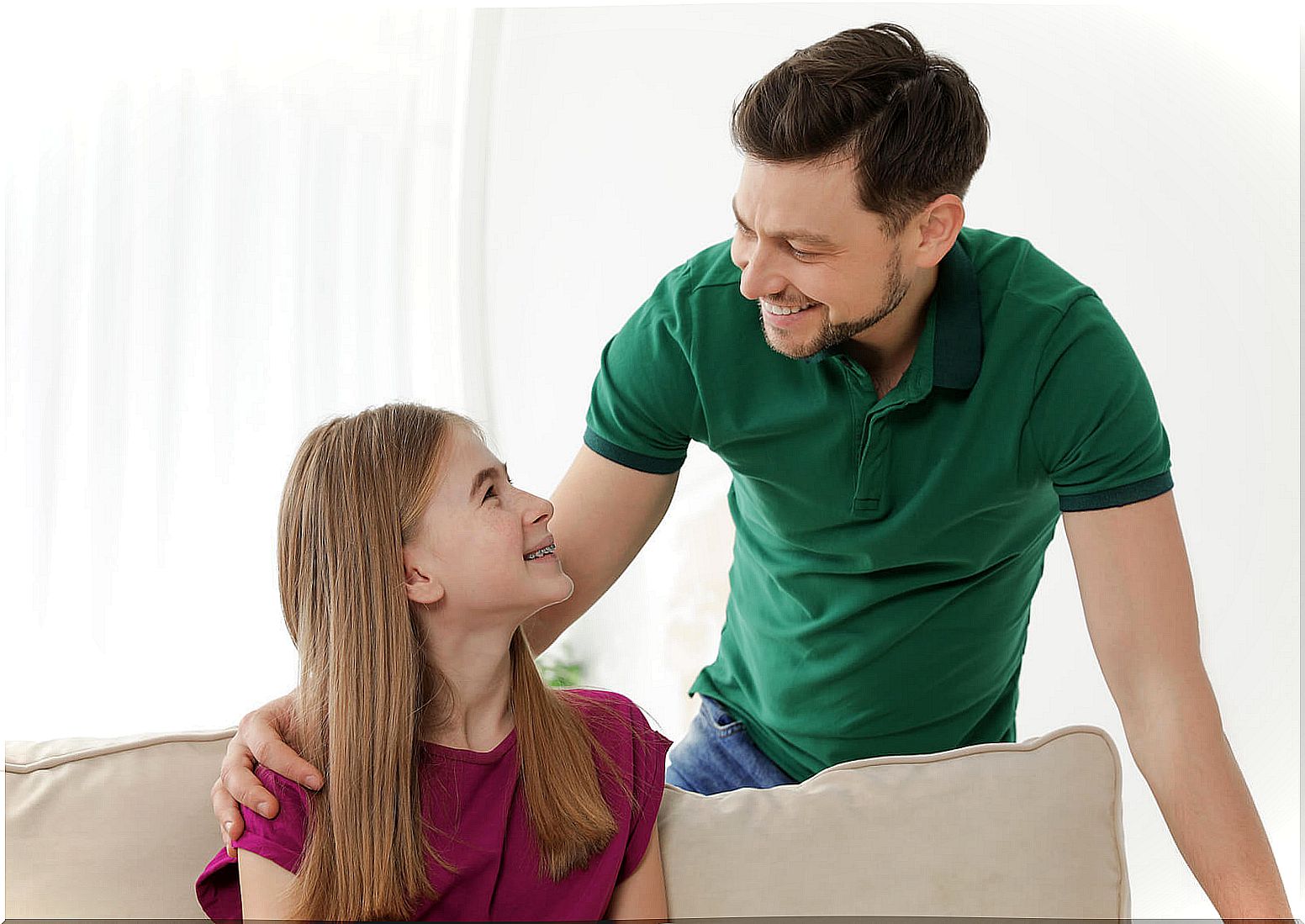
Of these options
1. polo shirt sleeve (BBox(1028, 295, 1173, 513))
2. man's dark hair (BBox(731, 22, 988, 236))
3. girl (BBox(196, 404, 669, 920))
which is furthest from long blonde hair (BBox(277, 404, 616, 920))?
polo shirt sleeve (BBox(1028, 295, 1173, 513))

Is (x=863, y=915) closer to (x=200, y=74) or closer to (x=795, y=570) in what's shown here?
(x=795, y=570)

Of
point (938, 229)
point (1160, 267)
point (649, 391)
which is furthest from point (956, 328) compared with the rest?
point (1160, 267)

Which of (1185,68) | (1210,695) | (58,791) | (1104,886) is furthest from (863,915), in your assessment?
(1185,68)

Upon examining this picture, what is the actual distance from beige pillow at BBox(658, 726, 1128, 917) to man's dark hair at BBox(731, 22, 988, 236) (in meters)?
0.56

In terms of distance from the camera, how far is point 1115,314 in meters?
2.40

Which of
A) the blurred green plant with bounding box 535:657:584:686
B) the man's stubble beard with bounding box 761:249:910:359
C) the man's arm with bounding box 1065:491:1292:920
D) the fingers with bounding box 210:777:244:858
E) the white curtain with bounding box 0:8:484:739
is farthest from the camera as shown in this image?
the blurred green plant with bounding box 535:657:584:686

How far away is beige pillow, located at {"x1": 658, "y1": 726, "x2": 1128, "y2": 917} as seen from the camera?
3.59 feet

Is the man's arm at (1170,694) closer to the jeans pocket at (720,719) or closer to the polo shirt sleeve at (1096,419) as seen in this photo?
the polo shirt sleeve at (1096,419)

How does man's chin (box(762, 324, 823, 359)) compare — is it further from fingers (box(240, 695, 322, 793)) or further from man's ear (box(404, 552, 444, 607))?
fingers (box(240, 695, 322, 793))

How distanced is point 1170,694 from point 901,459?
14.1 inches

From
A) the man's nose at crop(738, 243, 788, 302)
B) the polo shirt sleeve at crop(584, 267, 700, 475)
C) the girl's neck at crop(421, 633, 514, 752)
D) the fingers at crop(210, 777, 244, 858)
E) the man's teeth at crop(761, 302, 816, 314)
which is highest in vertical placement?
the man's nose at crop(738, 243, 788, 302)

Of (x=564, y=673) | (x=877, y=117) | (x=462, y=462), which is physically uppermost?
(x=877, y=117)

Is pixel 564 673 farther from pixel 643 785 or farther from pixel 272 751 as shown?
pixel 272 751

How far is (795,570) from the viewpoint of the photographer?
139 centimetres
